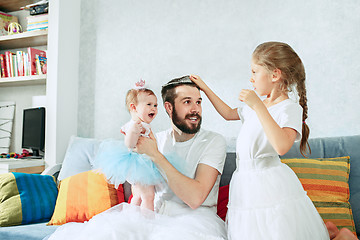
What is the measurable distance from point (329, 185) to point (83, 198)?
53.3 inches

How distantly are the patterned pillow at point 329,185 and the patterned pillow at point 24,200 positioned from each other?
1.42 m

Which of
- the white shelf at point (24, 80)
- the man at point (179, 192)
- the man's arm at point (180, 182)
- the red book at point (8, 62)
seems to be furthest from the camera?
the red book at point (8, 62)

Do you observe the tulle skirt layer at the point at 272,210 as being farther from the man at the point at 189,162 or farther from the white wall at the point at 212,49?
the white wall at the point at 212,49

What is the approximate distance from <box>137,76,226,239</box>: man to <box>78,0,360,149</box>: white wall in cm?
64

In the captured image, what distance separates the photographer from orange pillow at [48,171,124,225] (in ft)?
6.44

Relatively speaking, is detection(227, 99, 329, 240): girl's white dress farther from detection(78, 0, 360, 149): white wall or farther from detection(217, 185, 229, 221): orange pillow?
detection(78, 0, 360, 149): white wall

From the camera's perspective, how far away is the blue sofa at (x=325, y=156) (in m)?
1.72

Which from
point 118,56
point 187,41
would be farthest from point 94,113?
point 187,41

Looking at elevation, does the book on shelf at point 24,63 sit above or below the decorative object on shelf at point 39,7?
below

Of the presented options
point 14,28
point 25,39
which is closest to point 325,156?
point 25,39

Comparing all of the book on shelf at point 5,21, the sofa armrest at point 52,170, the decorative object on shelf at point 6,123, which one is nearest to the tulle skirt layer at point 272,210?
the sofa armrest at point 52,170

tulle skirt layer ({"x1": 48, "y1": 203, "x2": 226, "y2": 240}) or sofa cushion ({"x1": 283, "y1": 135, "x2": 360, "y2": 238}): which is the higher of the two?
sofa cushion ({"x1": 283, "y1": 135, "x2": 360, "y2": 238})

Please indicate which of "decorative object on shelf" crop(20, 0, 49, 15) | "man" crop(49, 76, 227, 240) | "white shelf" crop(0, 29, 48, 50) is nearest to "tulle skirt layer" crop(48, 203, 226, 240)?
"man" crop(49, 76, 227, 240)

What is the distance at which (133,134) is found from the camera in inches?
54.2
